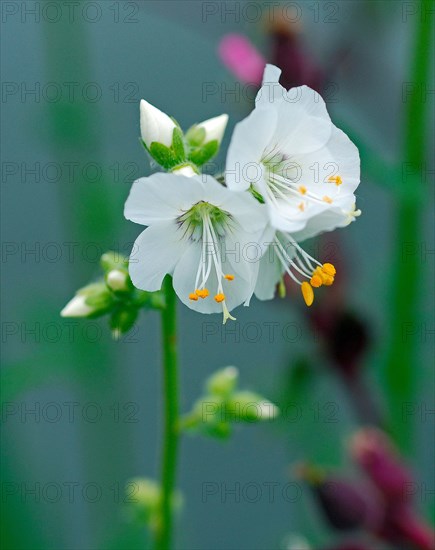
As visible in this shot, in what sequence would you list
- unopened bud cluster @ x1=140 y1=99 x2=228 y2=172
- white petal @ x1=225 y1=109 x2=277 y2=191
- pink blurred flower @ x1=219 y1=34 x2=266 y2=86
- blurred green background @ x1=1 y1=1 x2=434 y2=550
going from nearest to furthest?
white petal @ x1=225 y1=109 x2=277 y2=191, unopened bud cluster @ x1=140 y1=99 x2=228 y2=172, pink blurred flower @ x1=219 y1=34 x2=266 y2=86, blurred green background @ x1=1 y1=1 x2=434 y2=550

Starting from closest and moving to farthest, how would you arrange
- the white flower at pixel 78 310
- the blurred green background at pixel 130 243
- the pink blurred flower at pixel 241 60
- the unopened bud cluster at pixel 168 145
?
the unopened bud cluster at pixel 168 145
the white flower at pixel 78 310
the pink blurred flower at pixel 241 60
the blurred green background at pixel 130 243

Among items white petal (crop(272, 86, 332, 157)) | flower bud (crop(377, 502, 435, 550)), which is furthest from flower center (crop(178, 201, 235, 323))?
flower bud (crop(377, 502, 435, 550))

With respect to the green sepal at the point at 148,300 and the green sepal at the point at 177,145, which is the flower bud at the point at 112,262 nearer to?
the green sepal at the point at 148,300

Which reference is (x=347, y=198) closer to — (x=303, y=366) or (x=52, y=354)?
(x=303, y=366)

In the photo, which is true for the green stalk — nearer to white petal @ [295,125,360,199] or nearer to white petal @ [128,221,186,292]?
white petal @ [295,125,360,199]

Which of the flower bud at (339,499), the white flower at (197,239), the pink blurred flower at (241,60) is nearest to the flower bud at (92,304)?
the white flower at (197,239)

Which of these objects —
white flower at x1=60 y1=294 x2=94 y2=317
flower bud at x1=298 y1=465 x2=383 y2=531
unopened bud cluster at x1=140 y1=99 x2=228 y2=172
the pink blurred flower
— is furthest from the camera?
the pink blurred flower

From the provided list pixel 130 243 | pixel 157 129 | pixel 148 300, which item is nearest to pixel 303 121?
→ pixel 157 129
